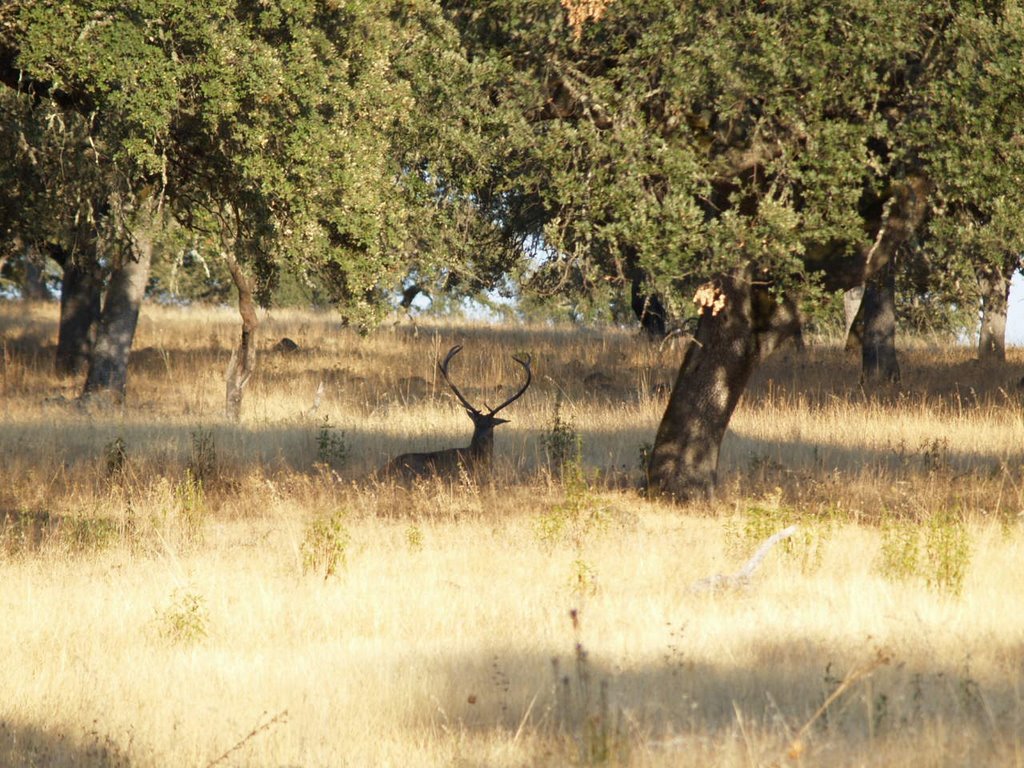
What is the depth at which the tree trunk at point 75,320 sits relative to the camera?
22938 millimetres

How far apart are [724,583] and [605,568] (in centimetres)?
108

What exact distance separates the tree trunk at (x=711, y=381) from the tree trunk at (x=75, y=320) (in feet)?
50.5

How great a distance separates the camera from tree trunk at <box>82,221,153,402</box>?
63.5ft

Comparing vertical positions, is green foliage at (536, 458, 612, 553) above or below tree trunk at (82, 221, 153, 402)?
below

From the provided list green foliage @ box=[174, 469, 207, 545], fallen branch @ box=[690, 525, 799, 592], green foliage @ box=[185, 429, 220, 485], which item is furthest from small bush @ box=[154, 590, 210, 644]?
green foliage @ box=[185, 429, 220, 485]

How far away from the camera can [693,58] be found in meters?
8.79

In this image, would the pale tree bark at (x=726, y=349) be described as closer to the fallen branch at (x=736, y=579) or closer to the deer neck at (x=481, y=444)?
the deer neck at (x=481, y=444)

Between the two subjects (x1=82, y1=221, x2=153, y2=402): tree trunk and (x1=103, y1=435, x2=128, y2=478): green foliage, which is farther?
(x1=82, y1=221, x2=153, y2=402): tree trunk

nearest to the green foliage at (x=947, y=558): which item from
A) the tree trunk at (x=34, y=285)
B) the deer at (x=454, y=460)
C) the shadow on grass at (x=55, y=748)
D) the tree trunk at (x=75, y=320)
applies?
Answer: the deer at (x=454, y=460)

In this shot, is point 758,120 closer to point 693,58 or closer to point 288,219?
point 693,58

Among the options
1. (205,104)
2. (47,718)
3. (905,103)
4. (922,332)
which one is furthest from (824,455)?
(922,332)

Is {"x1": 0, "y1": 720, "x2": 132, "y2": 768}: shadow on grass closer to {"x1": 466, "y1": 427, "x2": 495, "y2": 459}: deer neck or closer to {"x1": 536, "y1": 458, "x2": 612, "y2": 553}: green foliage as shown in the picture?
{"x1": 536, "y1": 458, "x2": 612, "y2": 553}: green foliage

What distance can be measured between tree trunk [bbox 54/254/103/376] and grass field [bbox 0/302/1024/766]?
23.4 feet

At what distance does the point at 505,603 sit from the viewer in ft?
24.3
